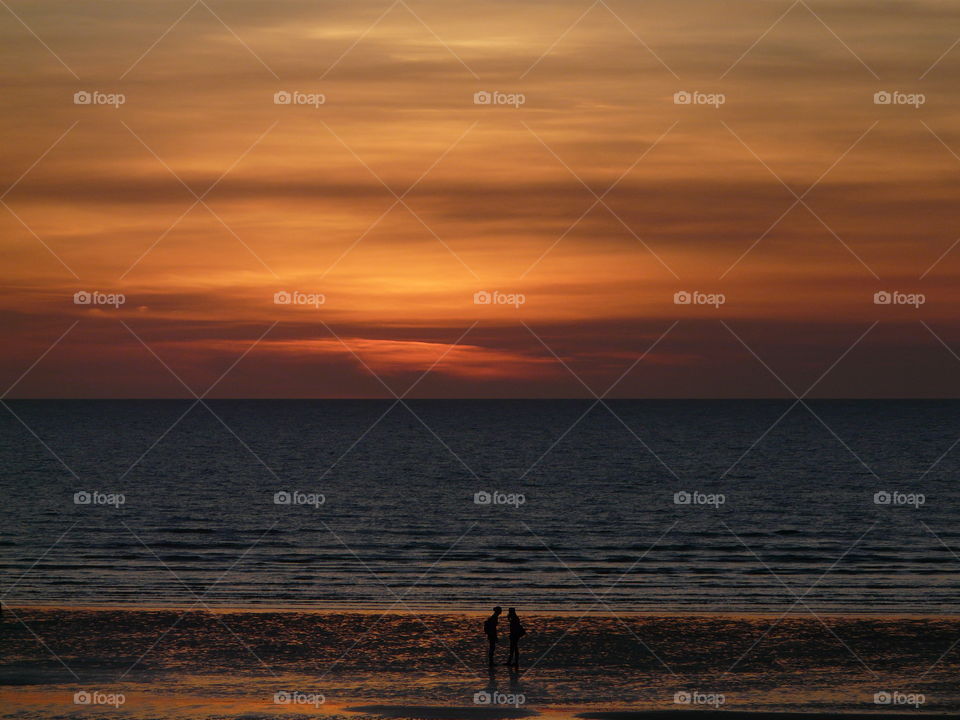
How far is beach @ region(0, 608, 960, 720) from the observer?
23.6 m

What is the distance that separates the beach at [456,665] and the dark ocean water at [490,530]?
3487 millimetres

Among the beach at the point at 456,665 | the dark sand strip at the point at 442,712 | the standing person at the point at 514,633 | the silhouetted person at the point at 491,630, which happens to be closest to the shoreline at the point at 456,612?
the beach at the point at 456,665

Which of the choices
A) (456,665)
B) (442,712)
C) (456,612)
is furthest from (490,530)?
(442,712)

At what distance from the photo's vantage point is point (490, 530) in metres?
62.4

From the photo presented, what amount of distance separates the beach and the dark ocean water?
3487 millimetres

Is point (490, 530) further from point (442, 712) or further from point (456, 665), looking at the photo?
point (442, 712)

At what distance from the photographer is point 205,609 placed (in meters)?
35.0

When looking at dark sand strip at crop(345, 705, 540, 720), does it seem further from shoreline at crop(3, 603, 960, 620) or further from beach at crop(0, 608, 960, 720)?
shoreline at crop(3, 603, 960, 620)

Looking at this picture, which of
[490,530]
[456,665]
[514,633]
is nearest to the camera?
[514,633]

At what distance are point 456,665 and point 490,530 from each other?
1385 inches

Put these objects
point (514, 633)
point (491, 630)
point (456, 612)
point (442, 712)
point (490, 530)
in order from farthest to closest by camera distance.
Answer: point (490, 530) < point (456, 612) < point (491, 630) < point (514, 633) < point (442, 712)

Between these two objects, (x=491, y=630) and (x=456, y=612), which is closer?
(x=491, y=630)

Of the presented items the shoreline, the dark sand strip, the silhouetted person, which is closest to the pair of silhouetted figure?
the silhouetted person

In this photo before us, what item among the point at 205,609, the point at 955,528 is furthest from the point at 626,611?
the point at 955,528
